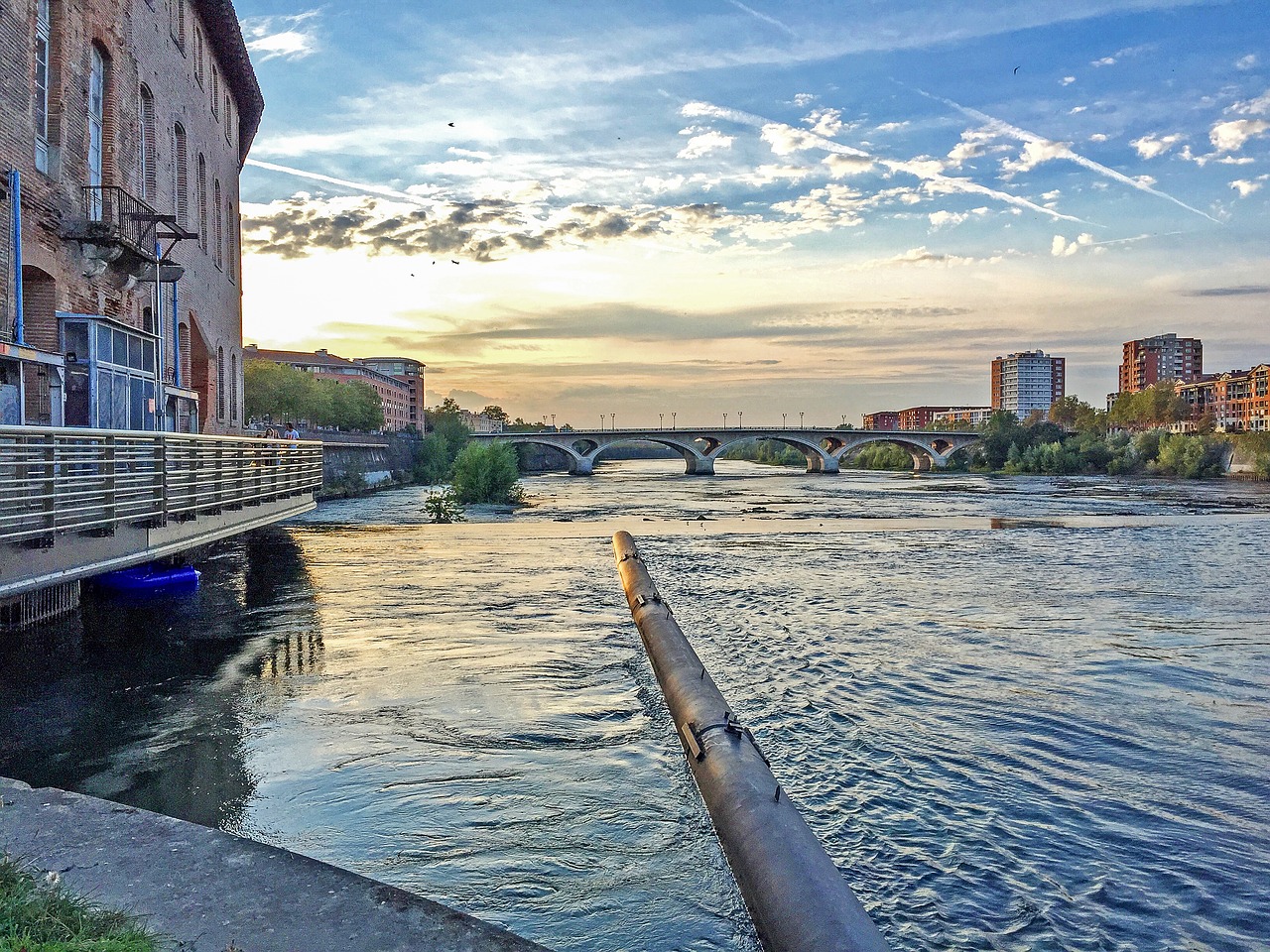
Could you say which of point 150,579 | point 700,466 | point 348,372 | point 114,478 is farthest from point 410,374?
point 114,478

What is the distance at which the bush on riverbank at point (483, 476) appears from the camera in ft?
142

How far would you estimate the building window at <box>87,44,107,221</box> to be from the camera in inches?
655

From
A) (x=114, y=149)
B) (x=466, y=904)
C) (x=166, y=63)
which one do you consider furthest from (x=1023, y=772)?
(x=166, y=63)

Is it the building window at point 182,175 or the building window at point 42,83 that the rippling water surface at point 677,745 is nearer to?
the building window at point 42,83

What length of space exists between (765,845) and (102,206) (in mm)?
16925

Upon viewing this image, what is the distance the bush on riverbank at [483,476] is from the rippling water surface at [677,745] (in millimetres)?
25117

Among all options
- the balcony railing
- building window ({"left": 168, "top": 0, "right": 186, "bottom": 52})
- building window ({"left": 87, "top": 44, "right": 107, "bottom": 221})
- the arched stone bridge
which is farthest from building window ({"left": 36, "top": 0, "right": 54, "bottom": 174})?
the arched stone bridge

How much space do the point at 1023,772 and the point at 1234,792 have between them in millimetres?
1429

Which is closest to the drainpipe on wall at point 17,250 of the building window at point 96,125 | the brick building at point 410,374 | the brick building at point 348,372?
the building window at point 96,125

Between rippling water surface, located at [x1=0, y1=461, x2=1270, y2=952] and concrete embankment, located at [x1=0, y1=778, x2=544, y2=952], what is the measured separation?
1288 millimetres

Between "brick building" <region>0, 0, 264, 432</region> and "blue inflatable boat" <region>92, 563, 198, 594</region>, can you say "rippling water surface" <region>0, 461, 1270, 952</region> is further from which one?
"brick building" <region>0, 0, 264, 432</region>

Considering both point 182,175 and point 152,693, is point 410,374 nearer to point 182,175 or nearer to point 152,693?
point 182,175

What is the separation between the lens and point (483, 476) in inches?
1709

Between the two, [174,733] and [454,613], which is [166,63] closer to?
[454,613]
